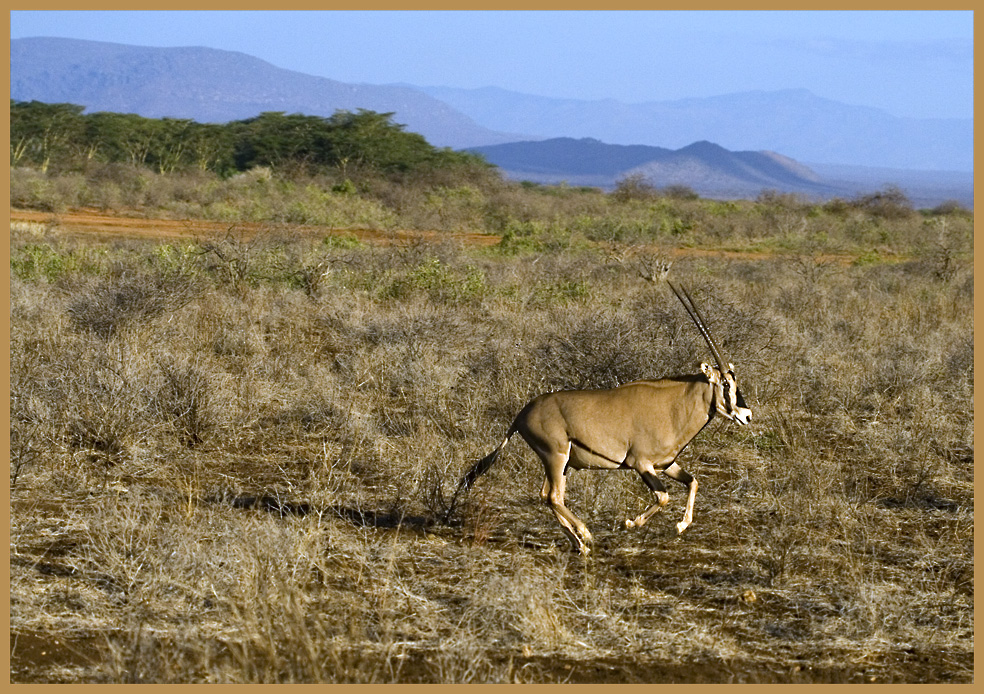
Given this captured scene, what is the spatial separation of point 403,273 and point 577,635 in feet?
37.7

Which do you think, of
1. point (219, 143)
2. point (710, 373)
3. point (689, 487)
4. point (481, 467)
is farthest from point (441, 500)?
point (219, 143)

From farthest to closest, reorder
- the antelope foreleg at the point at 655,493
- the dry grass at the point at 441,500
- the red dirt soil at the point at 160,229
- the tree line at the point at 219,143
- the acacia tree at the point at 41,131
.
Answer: the tree line at the point at 219,143 < the acacia tree at the point at 41,131 < the red dirt soil at the point at 160,229 < the antelope foreleg at the point at 655,493 < the dry grass at the point at 441,500

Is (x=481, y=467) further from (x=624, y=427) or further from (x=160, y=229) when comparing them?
(x=160, y=229)

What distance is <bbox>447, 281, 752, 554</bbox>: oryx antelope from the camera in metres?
7.03

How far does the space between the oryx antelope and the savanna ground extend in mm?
337

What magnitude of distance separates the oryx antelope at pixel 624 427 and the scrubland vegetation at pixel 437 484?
336mm

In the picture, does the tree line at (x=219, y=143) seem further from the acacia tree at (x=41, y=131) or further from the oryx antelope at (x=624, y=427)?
the oryx antelope at (x=624, y=427)

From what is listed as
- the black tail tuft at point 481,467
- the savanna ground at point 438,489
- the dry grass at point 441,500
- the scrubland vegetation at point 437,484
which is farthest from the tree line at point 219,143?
the black tail tuft at point 481,467

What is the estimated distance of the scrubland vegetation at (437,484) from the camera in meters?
5.67

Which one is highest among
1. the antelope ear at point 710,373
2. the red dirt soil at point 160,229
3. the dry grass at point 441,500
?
the red dirt soil at point 160,229

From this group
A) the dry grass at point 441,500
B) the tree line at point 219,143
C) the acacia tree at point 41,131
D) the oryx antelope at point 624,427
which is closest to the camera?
the dry grass at point 441,500

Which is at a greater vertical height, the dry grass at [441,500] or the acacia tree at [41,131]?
the acacia tree at [41,131]

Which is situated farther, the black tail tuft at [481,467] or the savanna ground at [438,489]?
the black tail tuft at [481,467]

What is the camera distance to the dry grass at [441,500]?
5.64 m
